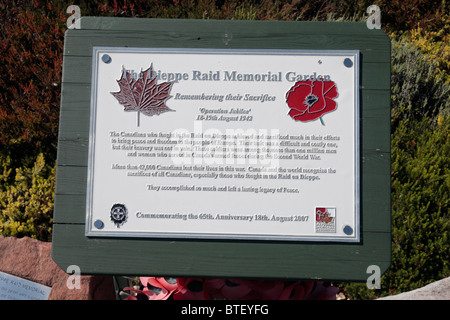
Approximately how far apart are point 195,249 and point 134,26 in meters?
1.28

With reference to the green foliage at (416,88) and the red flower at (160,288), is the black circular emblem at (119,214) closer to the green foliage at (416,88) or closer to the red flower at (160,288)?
the red flower at (160,288)

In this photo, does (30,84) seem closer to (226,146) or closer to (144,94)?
(144,94)

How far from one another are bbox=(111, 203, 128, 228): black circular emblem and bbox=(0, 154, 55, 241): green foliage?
1696mm

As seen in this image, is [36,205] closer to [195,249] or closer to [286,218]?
[195,249]

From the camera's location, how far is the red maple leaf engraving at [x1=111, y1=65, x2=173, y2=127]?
6.89 feet

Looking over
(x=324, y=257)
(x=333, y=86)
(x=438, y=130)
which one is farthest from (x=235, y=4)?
(x=324, y=257)

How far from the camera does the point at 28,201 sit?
3.57 meters

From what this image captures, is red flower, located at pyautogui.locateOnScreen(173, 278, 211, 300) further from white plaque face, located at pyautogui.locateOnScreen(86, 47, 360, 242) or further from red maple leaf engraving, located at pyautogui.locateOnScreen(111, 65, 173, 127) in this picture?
red maple leaf engraving, located at pyautogui.locateOnScreen(111, 65, 173, 127)

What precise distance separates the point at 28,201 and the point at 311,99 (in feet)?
9.19

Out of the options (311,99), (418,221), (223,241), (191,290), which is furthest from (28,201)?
(418,221)

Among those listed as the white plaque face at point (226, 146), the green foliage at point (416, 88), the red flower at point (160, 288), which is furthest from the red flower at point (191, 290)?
the green foliage at point (416, 88)

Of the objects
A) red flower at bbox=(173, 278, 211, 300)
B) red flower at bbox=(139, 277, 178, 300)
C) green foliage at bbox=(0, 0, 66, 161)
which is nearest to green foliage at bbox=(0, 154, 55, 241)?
green foliage at bbox=(0, 0, 66, 161)

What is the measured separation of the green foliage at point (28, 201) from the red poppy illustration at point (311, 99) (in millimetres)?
2484

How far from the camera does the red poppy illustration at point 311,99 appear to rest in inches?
82.4
